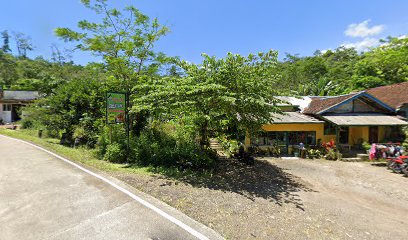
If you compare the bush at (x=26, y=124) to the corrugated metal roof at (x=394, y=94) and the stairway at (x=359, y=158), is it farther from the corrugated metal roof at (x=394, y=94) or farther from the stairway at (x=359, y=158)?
the corrugated metal roof at (x=394, y=94)

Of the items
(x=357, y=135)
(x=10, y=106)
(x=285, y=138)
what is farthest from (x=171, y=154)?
(x=10, y=106)

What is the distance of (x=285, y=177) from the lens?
1055 cm

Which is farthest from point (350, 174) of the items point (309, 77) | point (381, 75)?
point (309, 77)

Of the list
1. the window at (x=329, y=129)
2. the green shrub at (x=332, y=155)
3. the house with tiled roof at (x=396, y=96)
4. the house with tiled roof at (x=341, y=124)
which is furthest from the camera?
the house with tiled roof at (x=396, y=96)

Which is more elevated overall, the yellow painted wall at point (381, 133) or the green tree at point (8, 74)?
the green tree at point (8, 74)

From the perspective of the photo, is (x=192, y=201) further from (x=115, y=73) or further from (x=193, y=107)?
(x=115, y=73)

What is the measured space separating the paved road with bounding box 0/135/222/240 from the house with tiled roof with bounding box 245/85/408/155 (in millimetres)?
11498

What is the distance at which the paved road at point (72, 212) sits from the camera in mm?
4180

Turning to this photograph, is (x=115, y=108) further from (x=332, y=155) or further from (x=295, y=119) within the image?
(x=332, y=155)

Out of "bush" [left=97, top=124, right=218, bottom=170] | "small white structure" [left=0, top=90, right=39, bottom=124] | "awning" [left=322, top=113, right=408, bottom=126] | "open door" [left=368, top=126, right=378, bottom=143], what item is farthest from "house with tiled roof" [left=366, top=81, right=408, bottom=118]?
"small white structure" [left=0, top=90, right=39, bottom=124]

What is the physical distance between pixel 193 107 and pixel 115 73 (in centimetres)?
539

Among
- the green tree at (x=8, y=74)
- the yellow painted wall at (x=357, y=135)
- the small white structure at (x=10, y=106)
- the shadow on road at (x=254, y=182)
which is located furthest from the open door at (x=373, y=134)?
the green tree at (x=8, y=74)

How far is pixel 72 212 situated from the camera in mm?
4969

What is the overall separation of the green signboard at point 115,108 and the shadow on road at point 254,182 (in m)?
Result: 4.55
